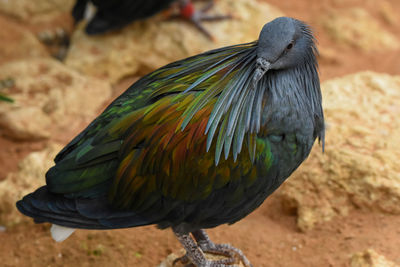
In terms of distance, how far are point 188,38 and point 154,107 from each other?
305 cm

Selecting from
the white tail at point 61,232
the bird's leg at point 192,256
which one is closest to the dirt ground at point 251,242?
the bird's leg at point 192,256

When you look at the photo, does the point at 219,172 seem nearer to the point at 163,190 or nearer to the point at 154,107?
the point at 163,190

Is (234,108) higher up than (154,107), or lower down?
higher up

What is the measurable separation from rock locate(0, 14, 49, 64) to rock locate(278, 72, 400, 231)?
3885mm

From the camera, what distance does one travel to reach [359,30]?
22.7 ft

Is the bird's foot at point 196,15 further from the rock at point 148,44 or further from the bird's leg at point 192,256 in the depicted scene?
the bird's leg at point 192,256

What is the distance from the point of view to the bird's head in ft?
8.98

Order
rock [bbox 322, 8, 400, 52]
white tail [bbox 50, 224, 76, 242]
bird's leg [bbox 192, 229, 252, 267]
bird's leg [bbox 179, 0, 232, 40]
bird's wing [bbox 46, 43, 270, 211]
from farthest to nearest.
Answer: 1. rock [bbox 322, 8, 400, 52]
2. bird's leg [bbox 179, 0, 232, 40]
3. bird's leg [bbox 192, 229, 252, 267]
4. white tail [bbox 50, 224, 76, 242]
5. bird's wing [bbox 46, 43, 270, 211]

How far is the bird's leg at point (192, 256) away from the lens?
10.6ft

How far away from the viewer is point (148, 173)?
9.68 ft

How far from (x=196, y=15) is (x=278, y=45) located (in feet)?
11.0

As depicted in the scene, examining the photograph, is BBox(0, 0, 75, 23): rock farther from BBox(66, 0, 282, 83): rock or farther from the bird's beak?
the bird's beak

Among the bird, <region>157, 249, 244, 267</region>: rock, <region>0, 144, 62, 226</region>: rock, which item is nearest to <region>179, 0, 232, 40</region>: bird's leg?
the bird

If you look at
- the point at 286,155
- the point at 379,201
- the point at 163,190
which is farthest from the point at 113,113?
the point at 379,201
